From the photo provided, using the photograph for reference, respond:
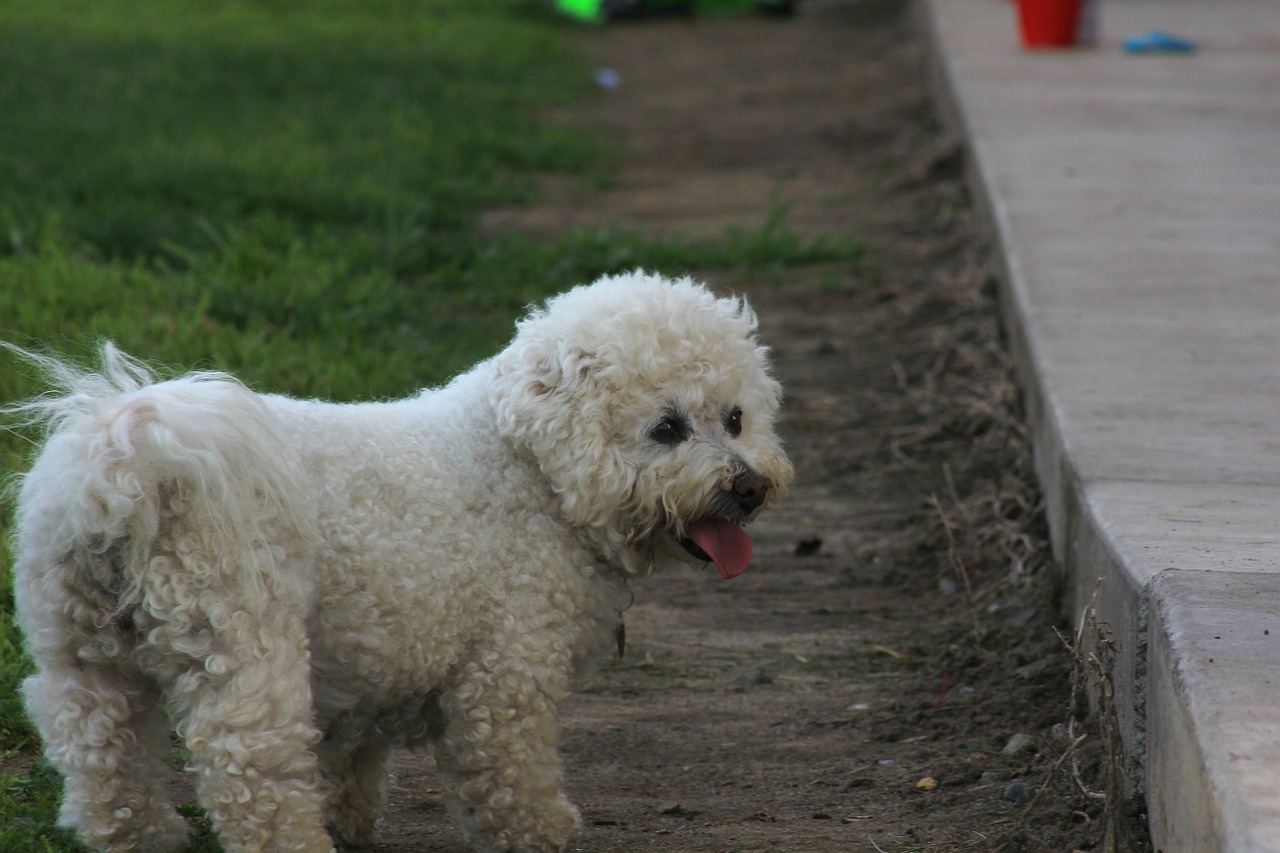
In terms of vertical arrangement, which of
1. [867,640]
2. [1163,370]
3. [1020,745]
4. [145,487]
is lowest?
[867,640]

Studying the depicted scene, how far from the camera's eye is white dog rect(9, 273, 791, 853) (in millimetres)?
2555

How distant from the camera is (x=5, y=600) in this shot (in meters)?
3.80

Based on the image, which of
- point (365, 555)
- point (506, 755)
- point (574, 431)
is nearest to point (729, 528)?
point (574, 431)

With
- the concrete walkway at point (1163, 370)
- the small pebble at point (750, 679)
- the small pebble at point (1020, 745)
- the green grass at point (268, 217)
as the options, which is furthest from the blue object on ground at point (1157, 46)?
the small pebble at point (1020, 745)

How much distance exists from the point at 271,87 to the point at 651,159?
106 inches

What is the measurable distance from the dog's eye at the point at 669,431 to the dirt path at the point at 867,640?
861 millimetres

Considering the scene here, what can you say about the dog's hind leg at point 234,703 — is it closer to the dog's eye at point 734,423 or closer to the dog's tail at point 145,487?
the dog's tail at point 145,487

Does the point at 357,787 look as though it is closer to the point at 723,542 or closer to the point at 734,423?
the point at 723,542

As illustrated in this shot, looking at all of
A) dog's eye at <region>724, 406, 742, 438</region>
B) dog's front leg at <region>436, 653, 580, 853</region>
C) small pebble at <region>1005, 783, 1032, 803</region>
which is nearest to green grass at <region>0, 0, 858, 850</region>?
dog's front leg at <region>436, 653, 580, 853</region>

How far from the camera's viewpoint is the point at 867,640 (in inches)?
167

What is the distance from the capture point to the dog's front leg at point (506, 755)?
295cm

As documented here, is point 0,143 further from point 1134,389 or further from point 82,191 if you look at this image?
A: point 1134,389

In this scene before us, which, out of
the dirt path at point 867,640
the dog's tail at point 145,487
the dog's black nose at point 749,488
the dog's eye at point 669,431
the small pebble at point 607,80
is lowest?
the small pebble at point 607,80

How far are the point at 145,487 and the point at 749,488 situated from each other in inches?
46.4
